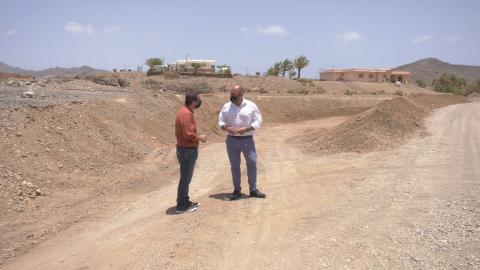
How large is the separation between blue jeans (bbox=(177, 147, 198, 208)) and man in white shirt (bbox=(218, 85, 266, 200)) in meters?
0.67

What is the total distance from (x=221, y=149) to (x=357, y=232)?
353 inches

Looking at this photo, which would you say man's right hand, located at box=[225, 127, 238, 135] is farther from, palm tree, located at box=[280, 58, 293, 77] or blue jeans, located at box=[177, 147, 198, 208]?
palm tree, located at box=[280, 58, 293, 77]

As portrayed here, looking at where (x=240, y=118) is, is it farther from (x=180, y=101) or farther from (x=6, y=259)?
(x=180, y=101)

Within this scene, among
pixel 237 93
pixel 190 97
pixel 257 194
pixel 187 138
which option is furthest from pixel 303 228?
pixel 190 97

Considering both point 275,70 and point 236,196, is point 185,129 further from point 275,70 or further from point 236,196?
point 275,70

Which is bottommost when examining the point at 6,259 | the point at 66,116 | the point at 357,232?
the point at 6,259

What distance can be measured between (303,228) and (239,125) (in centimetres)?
196

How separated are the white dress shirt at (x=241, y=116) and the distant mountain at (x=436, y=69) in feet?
481

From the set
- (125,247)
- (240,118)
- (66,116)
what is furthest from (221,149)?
(125,247)

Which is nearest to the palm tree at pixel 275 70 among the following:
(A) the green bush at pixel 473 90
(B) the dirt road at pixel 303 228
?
(A) the green bush at pixel 473 90

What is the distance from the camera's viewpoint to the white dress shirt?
6.97m

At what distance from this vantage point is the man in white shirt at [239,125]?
6.96 m

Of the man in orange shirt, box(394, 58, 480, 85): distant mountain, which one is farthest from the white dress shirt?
box(394, 58, 480, 85): distant mountain

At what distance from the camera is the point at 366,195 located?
7164mm
